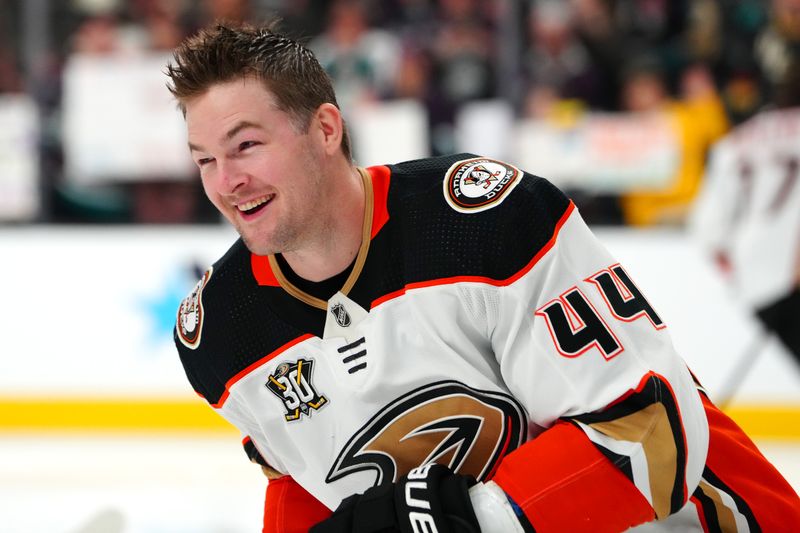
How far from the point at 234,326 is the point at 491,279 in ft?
1.23

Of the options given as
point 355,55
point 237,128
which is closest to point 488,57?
point 355,55

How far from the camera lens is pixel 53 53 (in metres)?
5.02

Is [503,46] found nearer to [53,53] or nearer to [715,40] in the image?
[715,40]

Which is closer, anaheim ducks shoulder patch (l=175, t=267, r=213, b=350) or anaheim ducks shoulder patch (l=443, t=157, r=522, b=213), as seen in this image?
anaheim ducks shoulder patch (l=443, t=157, r=522, b=213)

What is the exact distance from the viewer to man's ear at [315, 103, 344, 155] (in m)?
1.40

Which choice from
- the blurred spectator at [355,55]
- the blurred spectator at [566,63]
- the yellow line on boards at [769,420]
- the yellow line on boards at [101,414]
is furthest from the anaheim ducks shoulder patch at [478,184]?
the blurred spectator at [355,55]

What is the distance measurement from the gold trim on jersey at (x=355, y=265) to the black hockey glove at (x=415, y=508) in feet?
0.87

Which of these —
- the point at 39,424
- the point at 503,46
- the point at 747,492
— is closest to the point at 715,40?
the point at 503,46

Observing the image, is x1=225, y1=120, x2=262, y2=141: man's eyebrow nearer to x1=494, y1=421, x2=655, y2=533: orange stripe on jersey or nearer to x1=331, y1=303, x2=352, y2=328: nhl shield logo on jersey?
x1=331, y1=303, x2=352, y2=328: nhl shield logo on jersey

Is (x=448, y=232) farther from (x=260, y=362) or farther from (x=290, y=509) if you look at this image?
(x=290, y=509)

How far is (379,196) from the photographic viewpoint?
140 centimetres

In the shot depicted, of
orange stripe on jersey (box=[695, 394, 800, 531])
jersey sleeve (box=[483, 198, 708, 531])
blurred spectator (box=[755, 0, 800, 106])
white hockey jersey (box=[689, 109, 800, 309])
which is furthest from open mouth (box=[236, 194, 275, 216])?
blurred spectator (box=[755, 0, 800, 106])

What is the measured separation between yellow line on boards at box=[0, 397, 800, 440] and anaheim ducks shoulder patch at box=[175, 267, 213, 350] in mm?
3061

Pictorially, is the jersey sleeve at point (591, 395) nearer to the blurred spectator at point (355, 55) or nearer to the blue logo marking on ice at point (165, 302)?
the blue logo marking on ice at point (165, 302)
